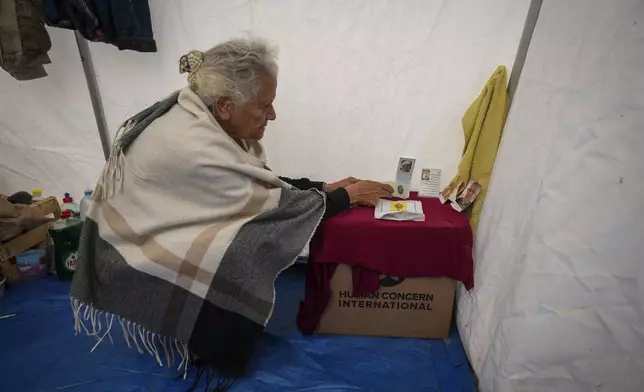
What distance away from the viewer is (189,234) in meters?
1.17

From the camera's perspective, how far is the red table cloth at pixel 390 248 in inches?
51.5

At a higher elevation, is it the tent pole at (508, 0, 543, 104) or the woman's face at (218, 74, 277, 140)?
the tent pole at (508, 0, 543, 104)

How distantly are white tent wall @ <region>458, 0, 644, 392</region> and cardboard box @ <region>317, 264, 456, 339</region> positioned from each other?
26 centimetres

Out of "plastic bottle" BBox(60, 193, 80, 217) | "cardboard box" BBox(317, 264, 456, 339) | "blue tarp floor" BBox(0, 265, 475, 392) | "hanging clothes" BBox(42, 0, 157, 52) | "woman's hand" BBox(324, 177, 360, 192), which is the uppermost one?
"hanging clothes" BBox(42, 0, 157, 52)

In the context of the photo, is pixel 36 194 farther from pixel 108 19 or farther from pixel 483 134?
pixel 483 134

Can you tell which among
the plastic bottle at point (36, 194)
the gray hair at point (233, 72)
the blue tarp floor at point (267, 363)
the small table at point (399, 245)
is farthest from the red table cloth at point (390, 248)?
the plastic bottle at point (36, 194)

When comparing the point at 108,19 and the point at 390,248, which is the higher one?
the point at 108,19

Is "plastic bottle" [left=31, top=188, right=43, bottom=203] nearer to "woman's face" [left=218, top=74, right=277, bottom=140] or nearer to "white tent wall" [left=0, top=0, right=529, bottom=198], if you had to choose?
"white tent wall" [left=0, top=0, right=529, bottom=198]

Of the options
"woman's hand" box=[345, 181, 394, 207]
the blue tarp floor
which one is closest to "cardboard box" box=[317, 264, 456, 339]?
the blue tarp floor

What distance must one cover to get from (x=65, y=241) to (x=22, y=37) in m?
0.85

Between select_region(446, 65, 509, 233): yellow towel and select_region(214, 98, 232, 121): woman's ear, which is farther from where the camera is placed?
select_region(446, 65, 509, 233): yellow towel

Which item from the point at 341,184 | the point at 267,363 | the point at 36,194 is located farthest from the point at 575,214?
the point at 36,194

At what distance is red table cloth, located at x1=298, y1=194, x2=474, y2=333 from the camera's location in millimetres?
1308

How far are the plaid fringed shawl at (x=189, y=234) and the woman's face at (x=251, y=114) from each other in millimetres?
79
